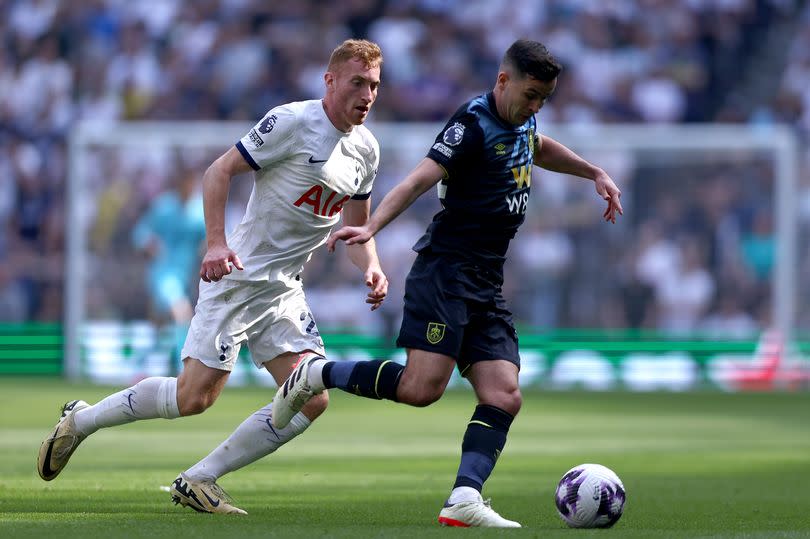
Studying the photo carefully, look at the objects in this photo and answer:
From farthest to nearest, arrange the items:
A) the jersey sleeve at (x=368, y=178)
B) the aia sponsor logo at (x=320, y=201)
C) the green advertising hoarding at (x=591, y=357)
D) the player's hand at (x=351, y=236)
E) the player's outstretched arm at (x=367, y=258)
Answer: the green advertising hoarding at (x=591, y=357), the jersey sleeve at (x=368, y=178), the aia sponsor logo at (x=320, y=201), the player's outstretched arm at (x=367, y=258), the player's hand at (x=351, y=236)

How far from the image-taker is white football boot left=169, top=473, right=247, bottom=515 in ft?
25.0

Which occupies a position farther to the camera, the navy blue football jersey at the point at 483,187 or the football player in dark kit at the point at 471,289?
the navy blue football jersey at the point at 483,187

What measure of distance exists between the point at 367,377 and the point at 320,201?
1074 mm

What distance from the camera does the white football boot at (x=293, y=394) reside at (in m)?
7.38

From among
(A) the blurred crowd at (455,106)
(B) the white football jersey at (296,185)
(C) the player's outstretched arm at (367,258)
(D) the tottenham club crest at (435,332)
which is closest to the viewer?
(D) the tottenham club crest at (435,332)

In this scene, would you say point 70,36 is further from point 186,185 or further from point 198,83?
point 186,185

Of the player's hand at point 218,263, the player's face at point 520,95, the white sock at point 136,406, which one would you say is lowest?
the white sock at point 136,406

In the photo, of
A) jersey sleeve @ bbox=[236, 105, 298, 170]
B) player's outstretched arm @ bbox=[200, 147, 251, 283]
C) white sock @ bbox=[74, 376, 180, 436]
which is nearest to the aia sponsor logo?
jersey sleeve @ bbox=[236, 105, 298, 170]

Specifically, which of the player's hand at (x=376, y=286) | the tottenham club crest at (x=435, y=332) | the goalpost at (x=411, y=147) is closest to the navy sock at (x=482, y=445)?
the tottenham club crest at (x=435, y=332)

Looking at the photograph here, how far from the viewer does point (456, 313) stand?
731 cm

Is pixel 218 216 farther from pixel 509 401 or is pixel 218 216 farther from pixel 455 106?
pixel 455 106

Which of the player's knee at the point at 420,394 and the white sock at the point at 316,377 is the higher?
the white sock at the point at 316,377

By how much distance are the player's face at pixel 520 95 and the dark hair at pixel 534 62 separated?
0.03 m

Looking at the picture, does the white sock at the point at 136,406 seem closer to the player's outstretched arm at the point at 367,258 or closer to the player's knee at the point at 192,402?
the player's knee at the point at 192,402
